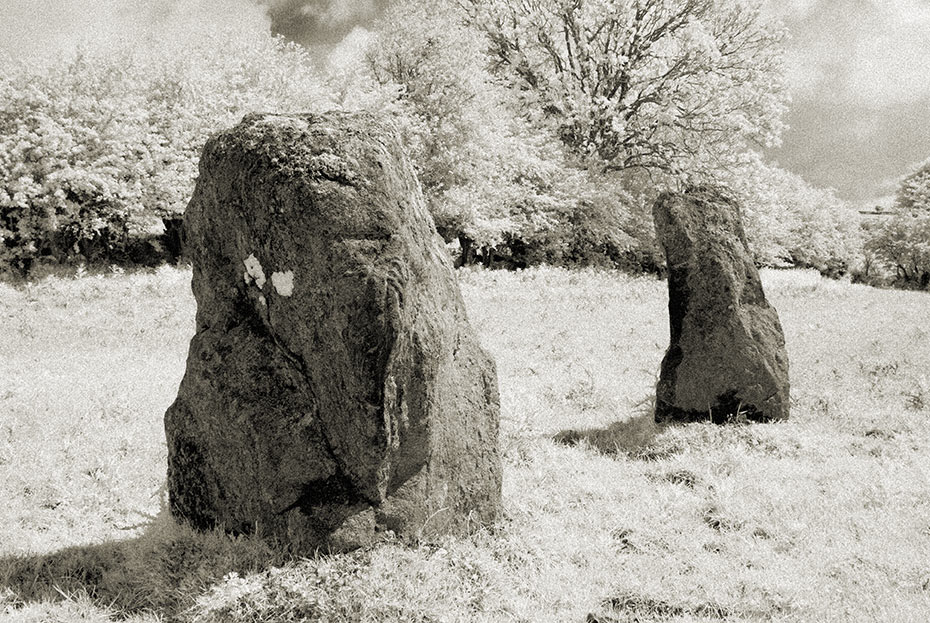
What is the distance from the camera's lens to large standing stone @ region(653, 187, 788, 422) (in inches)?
344

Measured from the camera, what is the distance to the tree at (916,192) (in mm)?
50562

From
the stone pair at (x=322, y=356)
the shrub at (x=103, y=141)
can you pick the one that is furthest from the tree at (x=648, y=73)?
the stone pair at (x=322, y=356)

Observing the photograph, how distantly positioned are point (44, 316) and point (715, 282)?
15792 mm

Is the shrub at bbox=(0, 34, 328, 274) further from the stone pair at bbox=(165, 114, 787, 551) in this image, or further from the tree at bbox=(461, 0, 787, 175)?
the stone pair at bbox=(165, 114, 787, 551)

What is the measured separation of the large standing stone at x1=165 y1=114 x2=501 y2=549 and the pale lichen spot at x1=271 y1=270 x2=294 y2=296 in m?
0.02

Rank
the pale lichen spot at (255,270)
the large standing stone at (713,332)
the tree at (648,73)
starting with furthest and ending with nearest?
the tree at (648,73) < the large standing stone at (713,332) < the pale lichen spot at (255,270)

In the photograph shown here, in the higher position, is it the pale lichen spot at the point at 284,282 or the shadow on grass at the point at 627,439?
the pale lichen spot at the point at 284,282

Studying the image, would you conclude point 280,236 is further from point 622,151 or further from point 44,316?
point 622,151

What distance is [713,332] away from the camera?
28.8 ft

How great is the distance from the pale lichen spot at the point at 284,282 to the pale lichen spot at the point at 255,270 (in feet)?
0.44

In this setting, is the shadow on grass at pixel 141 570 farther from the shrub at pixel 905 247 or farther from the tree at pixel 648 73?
the shrub at pixel 905 247

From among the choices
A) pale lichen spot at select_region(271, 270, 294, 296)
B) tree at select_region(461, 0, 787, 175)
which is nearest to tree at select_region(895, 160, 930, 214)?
tree at select_region(461, 0, 787, 175)

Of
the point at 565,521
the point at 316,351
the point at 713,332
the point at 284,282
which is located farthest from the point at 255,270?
the point at 713,332

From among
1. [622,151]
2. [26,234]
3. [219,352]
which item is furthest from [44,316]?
[622,151]
